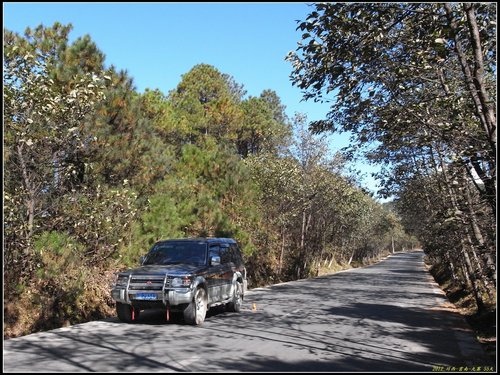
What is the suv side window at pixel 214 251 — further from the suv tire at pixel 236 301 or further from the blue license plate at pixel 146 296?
the blue license plate at pixel 146 296

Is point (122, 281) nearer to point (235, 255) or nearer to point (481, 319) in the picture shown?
point (235, 255)

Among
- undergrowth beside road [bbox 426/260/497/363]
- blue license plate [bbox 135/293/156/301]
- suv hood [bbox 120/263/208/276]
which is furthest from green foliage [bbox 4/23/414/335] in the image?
undergrowth beside road [bbox 426/260/497/363]

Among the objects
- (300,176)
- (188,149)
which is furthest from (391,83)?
(300,176)

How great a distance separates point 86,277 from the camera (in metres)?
14.2

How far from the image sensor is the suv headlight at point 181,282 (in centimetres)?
1101

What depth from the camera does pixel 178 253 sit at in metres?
12.7

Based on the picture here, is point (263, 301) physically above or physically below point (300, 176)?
below

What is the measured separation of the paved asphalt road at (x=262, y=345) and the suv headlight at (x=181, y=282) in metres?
0.88

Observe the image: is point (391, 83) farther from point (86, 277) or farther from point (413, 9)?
point (86, 277)

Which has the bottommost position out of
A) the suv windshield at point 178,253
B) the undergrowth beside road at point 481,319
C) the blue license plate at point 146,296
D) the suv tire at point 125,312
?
the undergrowth beside road at point 481,319

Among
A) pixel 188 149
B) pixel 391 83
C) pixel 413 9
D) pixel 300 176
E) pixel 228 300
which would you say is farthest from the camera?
pixel 300 176

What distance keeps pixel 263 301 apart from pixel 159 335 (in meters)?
7.42

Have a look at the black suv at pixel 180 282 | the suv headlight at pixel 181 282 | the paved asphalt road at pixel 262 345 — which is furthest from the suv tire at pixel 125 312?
the suv headlight at pixel 181 282

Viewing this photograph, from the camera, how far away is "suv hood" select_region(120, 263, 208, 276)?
11.2m
